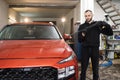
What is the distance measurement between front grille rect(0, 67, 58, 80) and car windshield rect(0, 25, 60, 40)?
1.17 m

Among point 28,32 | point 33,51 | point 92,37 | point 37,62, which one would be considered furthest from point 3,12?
point 37,62

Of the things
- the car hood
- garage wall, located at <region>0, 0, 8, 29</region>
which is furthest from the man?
garage wall, located at <region>0, 0, 8, 29</region>

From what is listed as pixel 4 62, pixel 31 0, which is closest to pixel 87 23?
pixel 4 62

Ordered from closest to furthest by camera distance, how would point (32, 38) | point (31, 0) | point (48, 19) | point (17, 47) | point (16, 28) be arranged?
point (17, 47), point (32, 38), point (16, 28), point (31, 0), point (48, 19)

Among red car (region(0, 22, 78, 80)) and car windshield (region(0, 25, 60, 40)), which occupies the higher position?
car windshield (region(0, 25, 60, 40))

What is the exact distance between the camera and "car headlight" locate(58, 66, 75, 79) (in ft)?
8.03

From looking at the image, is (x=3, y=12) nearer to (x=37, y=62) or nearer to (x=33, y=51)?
(x=33, y=51)

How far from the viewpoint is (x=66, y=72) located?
250 cm

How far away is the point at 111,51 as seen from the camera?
10.1 m

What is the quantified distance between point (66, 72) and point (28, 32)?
4.82 ft

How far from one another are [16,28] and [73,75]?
1.72 meters

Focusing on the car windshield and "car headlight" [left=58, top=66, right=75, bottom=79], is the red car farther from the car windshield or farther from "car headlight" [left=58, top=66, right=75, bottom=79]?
the car windshield

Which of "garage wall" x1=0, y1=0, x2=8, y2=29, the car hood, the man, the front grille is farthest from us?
"garage wall" x1=0, y1=0, x2=8, y2=29

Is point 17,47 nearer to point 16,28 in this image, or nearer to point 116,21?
point 16,28
